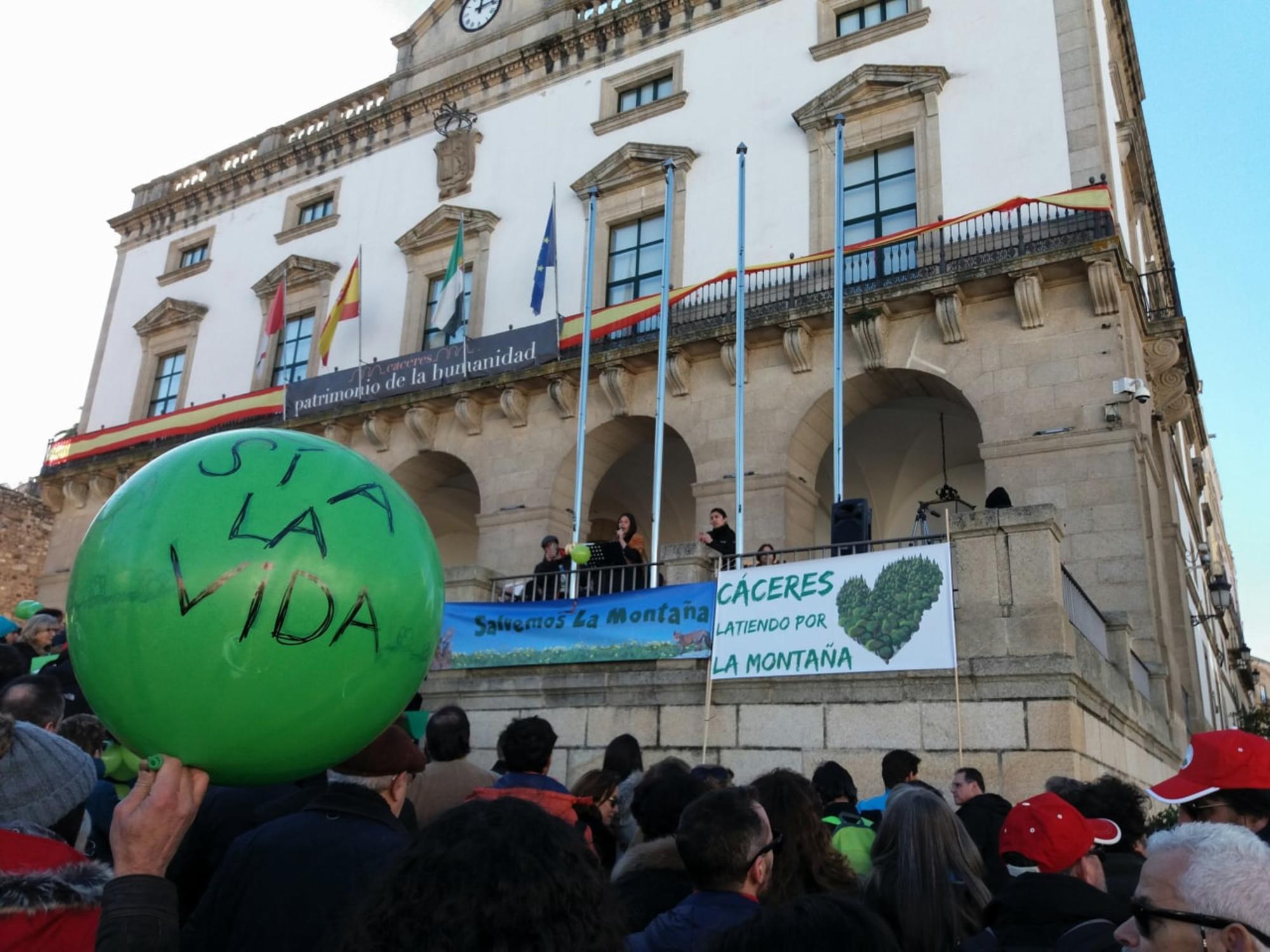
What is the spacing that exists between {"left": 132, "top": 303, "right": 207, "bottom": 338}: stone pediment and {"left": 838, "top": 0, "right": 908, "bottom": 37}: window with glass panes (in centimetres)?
1803

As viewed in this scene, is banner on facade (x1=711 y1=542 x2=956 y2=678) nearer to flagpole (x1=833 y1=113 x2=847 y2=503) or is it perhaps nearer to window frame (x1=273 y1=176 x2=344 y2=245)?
flagpole (x1=833 y1=113 x2=847 y2=503)

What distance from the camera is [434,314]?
71.1 feet

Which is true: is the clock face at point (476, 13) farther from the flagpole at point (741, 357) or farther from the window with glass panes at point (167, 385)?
the window with glass panes at point (167, 385)

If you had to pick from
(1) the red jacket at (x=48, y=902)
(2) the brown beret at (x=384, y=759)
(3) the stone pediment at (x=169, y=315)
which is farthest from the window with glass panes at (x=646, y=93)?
(1) the red jacket at (x=48, y=902)

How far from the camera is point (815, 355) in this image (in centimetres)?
1661

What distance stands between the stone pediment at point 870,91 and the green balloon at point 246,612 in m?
17.4

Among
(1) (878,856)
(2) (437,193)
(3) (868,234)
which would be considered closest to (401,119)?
(2) (437,193)

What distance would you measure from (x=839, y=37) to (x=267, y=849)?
19.5 m

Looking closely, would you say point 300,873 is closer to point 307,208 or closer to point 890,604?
point 890,604

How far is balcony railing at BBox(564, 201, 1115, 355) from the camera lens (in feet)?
49.3

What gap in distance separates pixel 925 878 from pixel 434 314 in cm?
1948

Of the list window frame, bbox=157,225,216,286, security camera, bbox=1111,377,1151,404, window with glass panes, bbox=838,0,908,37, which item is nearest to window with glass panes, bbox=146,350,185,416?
window frame, bbox=157,225,216,286

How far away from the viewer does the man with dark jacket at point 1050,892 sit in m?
3.09

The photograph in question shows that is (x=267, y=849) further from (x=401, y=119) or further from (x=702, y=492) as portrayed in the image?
(x=401, y=119)
